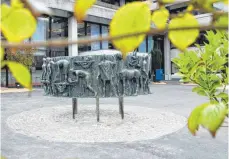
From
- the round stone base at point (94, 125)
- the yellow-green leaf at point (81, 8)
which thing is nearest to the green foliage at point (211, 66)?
the yellow-green leaf at point (81, 8)

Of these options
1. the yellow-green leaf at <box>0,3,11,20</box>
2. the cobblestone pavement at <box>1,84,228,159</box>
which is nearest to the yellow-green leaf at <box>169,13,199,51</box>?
the yellow-green leaf at <box>0,3,11,20</box>

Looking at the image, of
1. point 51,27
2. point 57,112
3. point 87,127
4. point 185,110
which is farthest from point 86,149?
point 51,27

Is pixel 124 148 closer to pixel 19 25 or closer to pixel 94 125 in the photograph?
pixel 94 125

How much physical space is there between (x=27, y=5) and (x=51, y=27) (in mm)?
20970

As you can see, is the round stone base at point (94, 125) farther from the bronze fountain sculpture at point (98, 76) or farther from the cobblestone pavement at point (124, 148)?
the bronze fountain sculpture at point (98, 76)

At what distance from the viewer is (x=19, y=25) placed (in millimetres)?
385

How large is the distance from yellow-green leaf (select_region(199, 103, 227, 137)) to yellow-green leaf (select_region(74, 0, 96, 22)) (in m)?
0.31

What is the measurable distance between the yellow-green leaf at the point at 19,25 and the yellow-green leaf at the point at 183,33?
8.6 inches

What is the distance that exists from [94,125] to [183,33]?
6.04 m

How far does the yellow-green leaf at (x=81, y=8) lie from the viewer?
406mm

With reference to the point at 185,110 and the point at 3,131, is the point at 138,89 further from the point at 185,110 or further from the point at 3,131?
the point at 3,131

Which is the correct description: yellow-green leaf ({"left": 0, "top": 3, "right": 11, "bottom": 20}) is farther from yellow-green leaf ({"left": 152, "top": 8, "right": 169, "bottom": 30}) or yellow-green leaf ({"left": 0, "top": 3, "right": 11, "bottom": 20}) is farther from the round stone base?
the round stone base

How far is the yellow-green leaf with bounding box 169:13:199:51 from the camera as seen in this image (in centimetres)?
44

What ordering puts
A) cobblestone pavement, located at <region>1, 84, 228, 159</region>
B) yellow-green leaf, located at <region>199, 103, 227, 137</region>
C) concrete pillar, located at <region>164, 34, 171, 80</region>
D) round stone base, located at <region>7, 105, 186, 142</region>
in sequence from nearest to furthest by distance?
yellow-green leaf, located at <region>199, 103, 227, 137</region> < cobblestone pavement, located at <region>1, 84, 228, 159</region> < round stone base, located at <region>7, 105, 186, 142</region> < concrete pillar, located at <region>164, 34, 171, 80</region>
